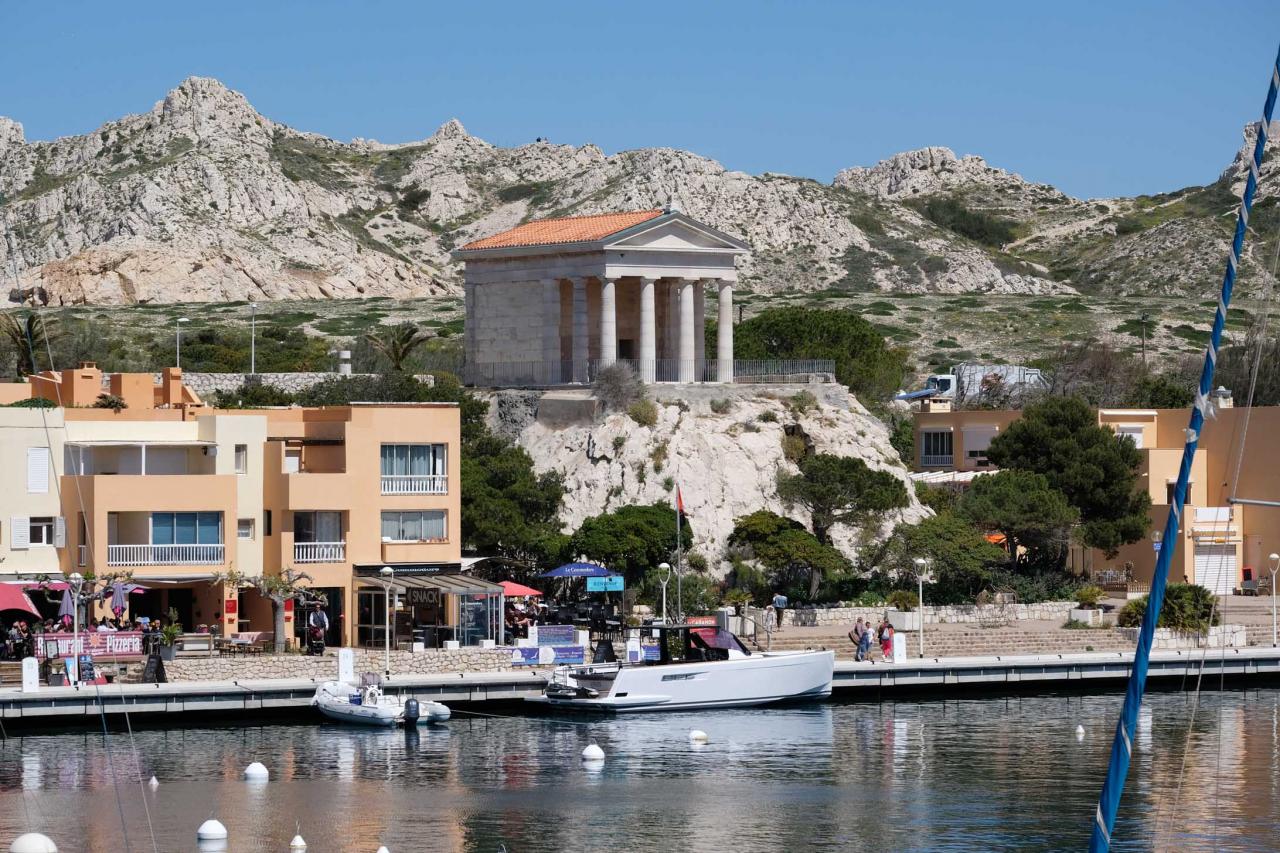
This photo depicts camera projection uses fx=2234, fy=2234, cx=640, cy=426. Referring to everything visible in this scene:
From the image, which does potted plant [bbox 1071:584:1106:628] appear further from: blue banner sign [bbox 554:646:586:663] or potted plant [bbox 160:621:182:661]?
potted plant [bbox 160:621:182:661]

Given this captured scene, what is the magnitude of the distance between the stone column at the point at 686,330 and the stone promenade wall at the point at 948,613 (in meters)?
16.7

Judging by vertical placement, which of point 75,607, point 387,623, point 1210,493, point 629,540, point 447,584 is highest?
point 1210,493

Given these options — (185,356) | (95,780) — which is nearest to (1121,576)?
(95,780)

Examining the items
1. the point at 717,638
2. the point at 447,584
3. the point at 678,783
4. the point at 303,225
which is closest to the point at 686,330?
the point at 447,584

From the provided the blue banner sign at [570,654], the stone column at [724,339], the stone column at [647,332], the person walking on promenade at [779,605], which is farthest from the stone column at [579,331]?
the blue banner sign at [570,654]

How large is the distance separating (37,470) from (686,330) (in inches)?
1092

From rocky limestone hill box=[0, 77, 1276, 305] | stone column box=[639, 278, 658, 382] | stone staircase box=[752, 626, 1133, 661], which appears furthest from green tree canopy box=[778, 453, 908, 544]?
rocky limestone hill box=[0, 77, 1276, 305]

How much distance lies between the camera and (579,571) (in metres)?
64.6

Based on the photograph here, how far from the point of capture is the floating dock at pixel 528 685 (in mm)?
52125

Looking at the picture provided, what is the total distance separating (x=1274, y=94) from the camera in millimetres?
22094

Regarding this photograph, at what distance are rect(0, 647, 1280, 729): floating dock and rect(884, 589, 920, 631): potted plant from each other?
4.19 m

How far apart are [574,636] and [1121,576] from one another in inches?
973

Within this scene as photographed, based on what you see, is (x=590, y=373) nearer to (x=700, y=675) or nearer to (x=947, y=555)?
(x=947, y=555)

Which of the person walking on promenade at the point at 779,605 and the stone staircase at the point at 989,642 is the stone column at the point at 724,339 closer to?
the person walking on promenade at the point at 779,605
